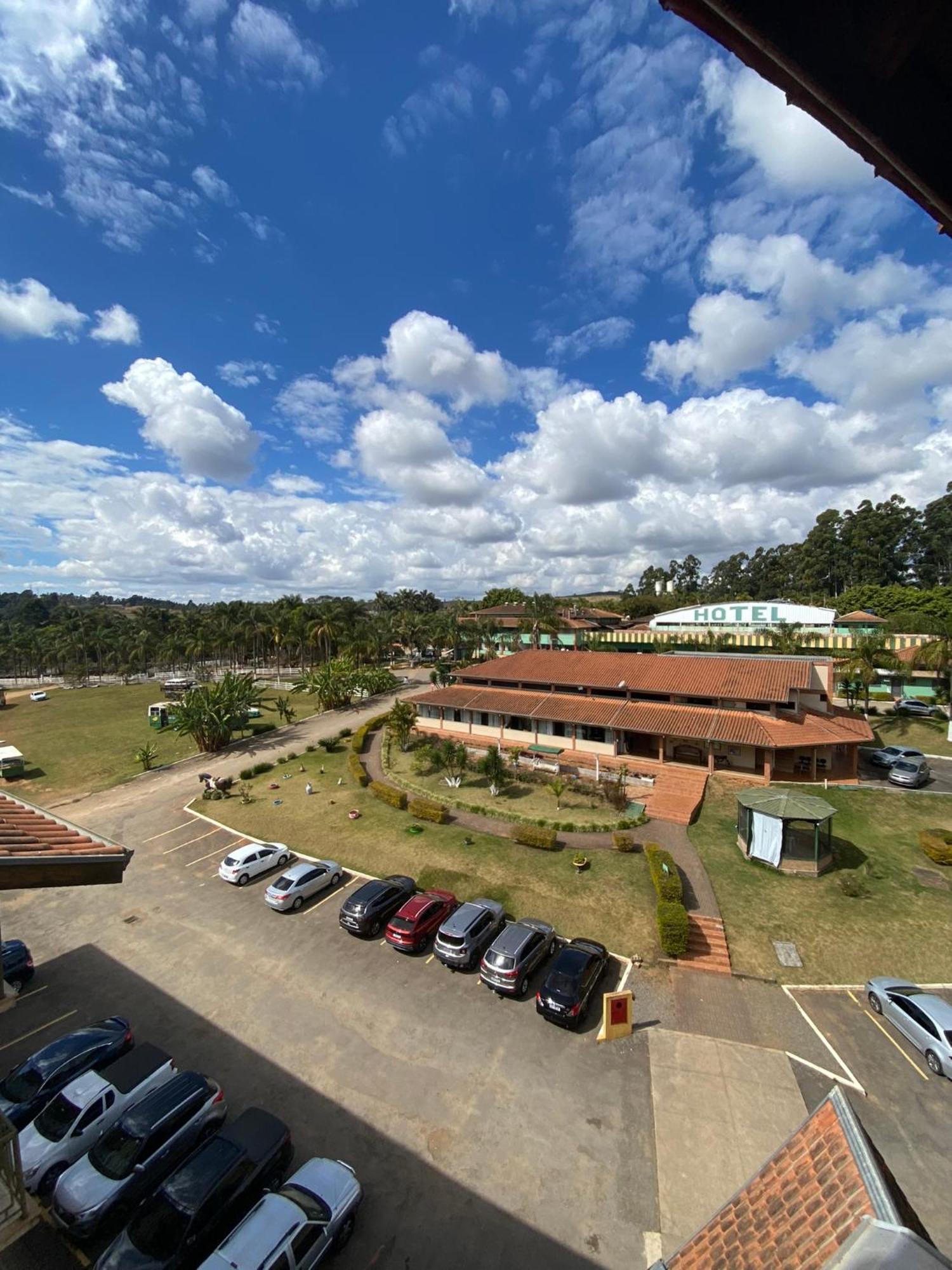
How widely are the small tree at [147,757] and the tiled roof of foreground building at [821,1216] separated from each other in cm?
4289

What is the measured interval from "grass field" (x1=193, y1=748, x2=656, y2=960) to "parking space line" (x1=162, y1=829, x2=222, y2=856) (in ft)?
3.49

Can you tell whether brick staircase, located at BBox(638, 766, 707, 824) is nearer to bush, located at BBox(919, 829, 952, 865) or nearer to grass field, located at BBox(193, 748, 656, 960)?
grass field, located at BBox(193, 748, 656, 960)

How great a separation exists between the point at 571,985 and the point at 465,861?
9344 mm

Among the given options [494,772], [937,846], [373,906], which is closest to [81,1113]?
[373,906]

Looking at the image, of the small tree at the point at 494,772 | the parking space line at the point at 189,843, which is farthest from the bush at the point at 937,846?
the parking space line at the point at 189,843

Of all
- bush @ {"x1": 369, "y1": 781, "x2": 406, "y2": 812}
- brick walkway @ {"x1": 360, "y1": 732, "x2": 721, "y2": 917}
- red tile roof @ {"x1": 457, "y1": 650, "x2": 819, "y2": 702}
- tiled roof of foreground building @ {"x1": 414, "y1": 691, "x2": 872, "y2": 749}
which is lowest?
brick walkway @ {"x1": 360, "y1": 732, "x2": 721, "y2": 917}

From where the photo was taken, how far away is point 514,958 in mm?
15883

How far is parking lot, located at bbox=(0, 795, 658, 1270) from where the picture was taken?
1026 centimetres

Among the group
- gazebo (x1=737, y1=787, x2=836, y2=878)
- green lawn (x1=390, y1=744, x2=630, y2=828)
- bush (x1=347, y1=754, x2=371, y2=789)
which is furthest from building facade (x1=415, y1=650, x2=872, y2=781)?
bush (x1=347, y1=754, x2=371, y2=789)

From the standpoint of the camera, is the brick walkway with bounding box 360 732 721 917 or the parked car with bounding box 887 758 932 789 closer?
the brick walkway with bounding box 360 732 721 917

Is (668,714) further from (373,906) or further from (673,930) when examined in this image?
(373,906)

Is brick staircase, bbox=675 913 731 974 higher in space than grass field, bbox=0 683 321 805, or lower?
higher

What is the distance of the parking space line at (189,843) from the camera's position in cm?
2614

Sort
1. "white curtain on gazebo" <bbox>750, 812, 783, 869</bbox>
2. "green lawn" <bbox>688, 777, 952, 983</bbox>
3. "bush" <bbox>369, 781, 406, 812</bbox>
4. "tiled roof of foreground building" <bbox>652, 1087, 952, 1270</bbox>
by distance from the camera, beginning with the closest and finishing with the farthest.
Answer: "tiled roof of foreground building" <bbox>652, 1087, 952, 1270</bbox>, "green lawn" <bbox>688, 777, 952, 983</bbox>, "white curtain on gazebo" <bbox>750, 812, 783, 869</bbox>, "bush" <bbox>369, 781, 406, 812</bbox>
